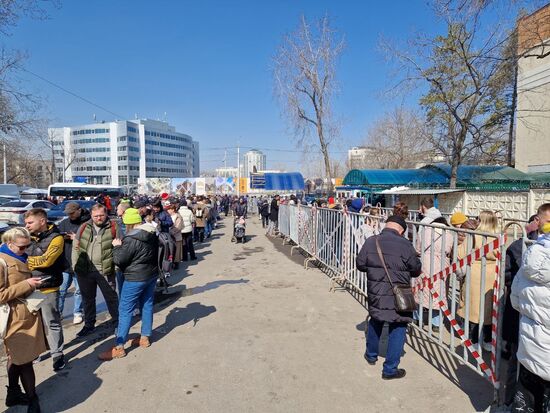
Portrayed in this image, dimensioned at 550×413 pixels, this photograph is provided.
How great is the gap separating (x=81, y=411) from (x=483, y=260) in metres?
3.90

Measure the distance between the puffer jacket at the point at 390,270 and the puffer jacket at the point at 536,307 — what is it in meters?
1.13

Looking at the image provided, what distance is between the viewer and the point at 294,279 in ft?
27.0

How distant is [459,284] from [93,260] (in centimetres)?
474

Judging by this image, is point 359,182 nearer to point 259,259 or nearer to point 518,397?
point 259,259

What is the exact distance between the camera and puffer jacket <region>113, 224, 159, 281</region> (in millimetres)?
4223

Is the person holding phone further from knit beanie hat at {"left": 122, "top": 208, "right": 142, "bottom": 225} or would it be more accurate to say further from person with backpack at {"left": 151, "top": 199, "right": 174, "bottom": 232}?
person with backpack at {"left": 151, "top": 199, "right": 174, "bottom": 232}

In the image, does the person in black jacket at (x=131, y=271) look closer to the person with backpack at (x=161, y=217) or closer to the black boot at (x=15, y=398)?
the black boot at (x=15, y=398)

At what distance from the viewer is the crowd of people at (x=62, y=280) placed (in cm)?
310

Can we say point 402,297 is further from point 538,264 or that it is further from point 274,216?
point 274,216

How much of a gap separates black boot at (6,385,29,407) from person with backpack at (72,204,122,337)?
1.71m

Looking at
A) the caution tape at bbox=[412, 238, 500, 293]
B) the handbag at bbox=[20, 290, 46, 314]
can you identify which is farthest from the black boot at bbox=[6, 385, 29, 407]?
the caution tape at bbox=[412, 238, 500, 293]

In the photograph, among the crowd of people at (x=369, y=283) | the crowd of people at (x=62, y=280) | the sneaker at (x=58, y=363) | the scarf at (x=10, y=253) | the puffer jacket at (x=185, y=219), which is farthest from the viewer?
the puffer jacket at (x=185, y=219)

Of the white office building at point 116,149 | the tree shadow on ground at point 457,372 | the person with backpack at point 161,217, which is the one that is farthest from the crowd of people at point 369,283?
the white office building at point 116,149

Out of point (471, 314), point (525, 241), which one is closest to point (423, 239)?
point (471, 314)
